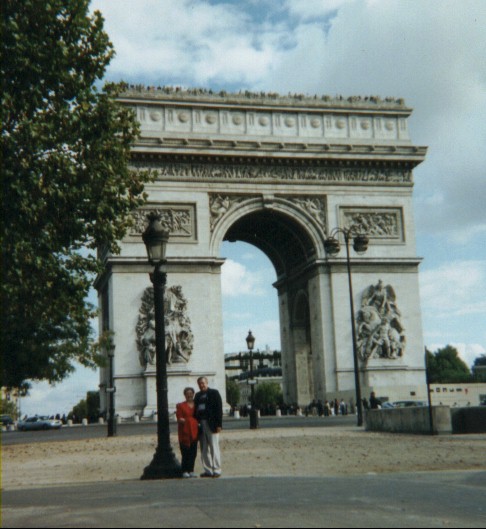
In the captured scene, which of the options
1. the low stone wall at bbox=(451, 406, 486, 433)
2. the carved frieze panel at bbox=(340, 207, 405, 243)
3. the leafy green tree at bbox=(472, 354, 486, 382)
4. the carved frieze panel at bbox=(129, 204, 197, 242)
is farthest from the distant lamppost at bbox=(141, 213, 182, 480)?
the leafy green tree at bbox=(472, 354, 486, 382)

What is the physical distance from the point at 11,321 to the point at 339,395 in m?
22.0

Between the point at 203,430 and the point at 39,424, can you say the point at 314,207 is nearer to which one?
the point at 39,424

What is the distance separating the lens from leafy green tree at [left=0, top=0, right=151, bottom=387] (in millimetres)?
20891

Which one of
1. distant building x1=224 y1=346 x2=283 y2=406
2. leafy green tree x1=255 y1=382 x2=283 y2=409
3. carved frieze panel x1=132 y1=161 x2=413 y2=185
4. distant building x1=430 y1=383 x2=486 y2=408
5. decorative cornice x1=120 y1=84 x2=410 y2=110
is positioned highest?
decorative cornice x1=120 y1=84 x2=410 y2=110

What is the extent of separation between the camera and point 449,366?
376ft

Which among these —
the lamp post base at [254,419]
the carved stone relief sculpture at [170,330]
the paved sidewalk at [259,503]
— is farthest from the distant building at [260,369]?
the paved sidewalk at [259,503]

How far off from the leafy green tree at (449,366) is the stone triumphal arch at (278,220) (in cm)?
5990

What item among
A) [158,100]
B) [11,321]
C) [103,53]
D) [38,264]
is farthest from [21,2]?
[158,100]

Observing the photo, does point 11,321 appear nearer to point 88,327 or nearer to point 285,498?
point 88,327

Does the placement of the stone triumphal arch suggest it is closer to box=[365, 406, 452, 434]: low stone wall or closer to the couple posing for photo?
box=[365, 406, 452, 434]: low stone wall

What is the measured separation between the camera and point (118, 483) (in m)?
12.6

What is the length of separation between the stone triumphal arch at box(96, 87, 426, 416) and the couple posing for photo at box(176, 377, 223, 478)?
2856cm

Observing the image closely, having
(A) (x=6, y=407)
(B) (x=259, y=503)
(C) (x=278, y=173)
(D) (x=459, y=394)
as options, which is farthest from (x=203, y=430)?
(D) (x=459, y=394)

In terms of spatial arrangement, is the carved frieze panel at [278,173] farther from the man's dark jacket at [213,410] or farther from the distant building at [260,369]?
the distant building at [260,369]
